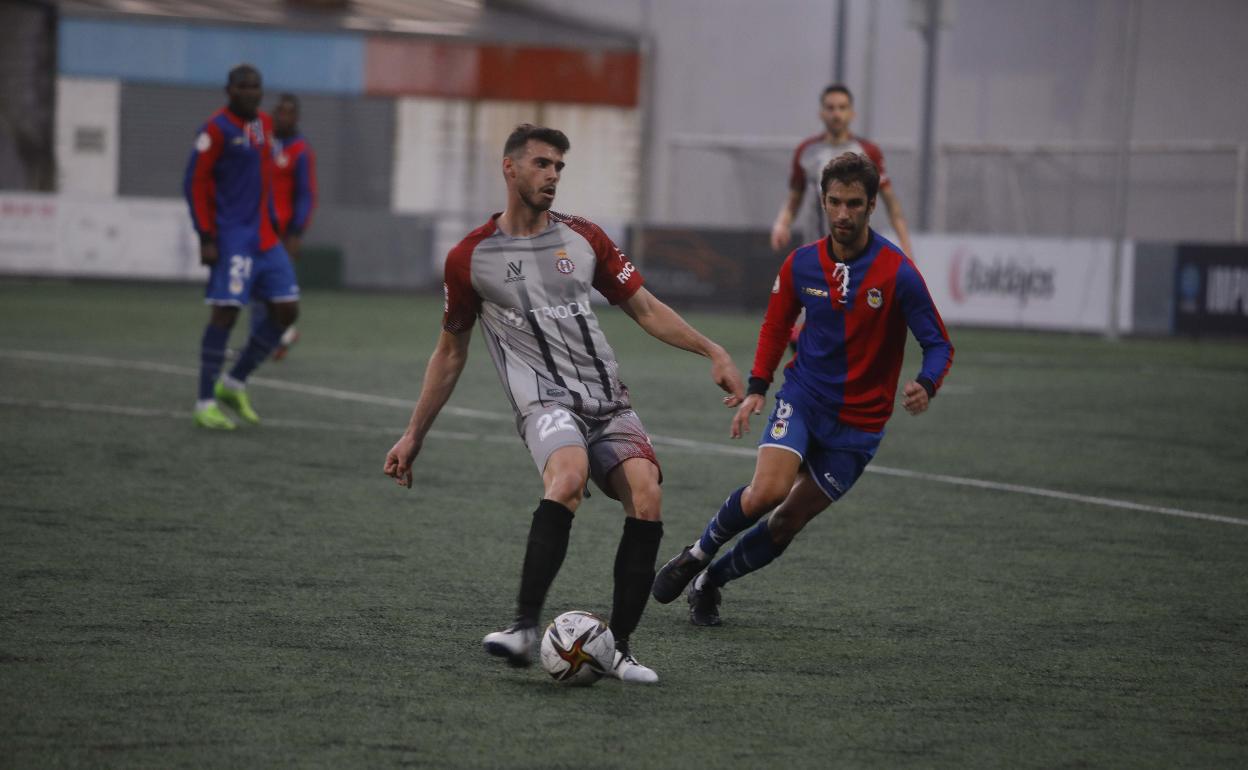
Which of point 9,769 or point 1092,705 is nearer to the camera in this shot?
point 9,769

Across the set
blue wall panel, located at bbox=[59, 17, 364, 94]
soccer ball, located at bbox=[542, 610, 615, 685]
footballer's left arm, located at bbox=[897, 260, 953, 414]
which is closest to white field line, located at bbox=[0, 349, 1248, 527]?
footballer's left arm, located at bbox=[897, 260, 953, 414]

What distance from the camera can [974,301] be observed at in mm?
23859

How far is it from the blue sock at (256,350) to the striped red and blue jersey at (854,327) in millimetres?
5753

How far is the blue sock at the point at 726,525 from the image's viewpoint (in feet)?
19.3

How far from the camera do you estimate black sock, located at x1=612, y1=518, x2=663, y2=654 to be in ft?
16.8

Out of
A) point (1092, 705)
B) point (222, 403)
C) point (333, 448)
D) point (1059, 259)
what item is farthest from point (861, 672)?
point (1059, 259)

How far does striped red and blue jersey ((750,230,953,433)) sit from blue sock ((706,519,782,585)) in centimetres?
53

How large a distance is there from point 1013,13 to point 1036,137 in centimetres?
240

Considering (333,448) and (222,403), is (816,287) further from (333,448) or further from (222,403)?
(222,403)

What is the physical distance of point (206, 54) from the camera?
34906mm

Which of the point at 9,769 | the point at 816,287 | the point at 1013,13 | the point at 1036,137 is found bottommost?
the point at 9,769

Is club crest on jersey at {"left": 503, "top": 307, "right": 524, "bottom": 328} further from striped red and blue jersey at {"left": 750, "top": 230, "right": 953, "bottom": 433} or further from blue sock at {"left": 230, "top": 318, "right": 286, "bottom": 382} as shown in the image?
blue sock at {"left": 230, "top": 318, "right": 286, "bottom": 382}

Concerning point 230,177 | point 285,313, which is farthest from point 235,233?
point 285,313

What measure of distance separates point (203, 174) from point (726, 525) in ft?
18.7
